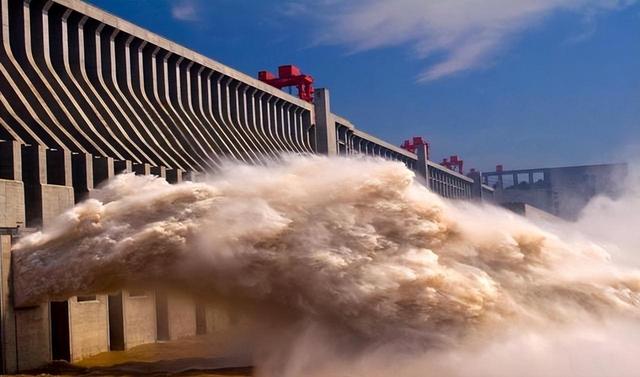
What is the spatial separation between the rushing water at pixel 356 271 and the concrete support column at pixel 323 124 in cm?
5211

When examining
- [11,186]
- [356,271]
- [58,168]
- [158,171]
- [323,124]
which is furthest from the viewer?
[323,124]

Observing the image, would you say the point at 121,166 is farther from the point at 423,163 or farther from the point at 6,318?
the point at 423,163

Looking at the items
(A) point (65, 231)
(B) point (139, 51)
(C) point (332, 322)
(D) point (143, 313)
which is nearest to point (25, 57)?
(B) point (139, 51)

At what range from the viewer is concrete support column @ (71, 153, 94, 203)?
3150 centimetres

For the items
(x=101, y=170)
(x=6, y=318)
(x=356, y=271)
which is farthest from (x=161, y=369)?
(x=101, y=170)

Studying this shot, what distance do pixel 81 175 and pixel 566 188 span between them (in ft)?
514

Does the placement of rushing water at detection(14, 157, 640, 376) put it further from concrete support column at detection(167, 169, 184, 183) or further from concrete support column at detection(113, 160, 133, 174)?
concrete support column at detection(167, 169, 184, 183)

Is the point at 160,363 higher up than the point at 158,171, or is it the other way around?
the point at 158,171

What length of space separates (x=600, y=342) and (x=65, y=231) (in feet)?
57.4

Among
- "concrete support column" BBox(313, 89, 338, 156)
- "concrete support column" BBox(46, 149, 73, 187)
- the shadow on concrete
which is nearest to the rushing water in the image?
the shadow on concrete

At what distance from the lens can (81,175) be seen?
31688 mm

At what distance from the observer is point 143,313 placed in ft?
112

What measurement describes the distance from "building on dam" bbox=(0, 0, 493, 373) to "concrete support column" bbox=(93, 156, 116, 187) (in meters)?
0.04

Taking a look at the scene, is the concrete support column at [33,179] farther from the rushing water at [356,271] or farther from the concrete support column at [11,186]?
the rushing water at [356,271]
